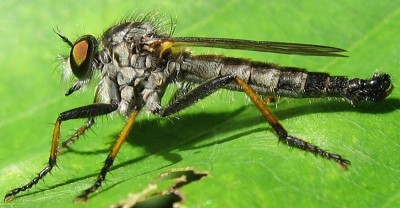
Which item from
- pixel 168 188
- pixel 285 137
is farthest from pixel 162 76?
pixel 168 188

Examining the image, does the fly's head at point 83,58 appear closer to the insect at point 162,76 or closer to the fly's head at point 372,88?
the insect at point 162,76

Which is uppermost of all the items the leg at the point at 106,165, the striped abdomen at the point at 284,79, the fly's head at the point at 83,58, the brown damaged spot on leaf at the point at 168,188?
the fly's head at the point at 83,58

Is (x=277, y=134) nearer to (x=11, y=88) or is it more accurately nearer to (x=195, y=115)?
(x=195, y=115)

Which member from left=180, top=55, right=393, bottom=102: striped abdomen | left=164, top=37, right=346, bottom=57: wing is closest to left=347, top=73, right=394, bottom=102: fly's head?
left=180, top=55, right=393, bottom=102: striped abdomen

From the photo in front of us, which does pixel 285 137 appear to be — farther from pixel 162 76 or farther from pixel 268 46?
pixel 162 76

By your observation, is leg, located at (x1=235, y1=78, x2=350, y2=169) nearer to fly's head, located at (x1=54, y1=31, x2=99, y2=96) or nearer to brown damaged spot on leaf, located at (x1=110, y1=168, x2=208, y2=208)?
brown damaged spot on leaf, located at (x1=110, y1=168, x2=208, y2=208)

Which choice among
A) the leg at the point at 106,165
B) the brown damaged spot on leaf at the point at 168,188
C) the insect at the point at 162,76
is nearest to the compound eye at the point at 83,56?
the insect at the point at 162,76

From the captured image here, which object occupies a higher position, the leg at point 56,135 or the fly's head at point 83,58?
the fly's head at point 83,58
